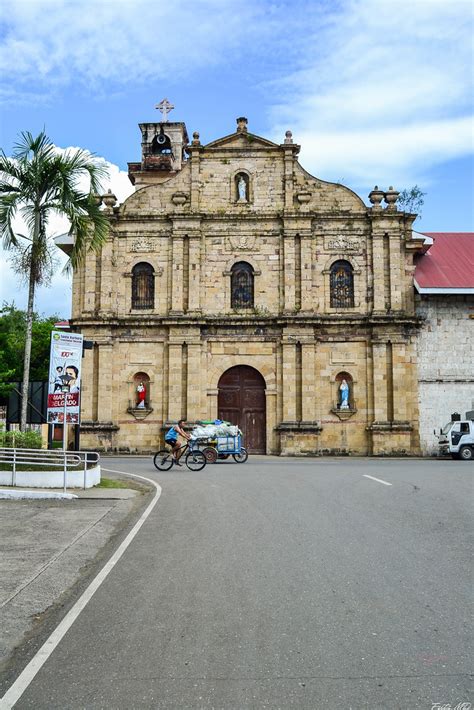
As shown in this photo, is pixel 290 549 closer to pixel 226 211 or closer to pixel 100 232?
pixel 100 232

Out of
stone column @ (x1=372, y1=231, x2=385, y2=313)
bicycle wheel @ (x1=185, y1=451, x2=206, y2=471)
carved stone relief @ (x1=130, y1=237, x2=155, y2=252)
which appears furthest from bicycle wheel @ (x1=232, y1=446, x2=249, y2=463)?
carved stone relief @ (x1=130, y1=237, x2=155, y2=252)

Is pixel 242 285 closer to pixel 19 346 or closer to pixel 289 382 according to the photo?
pixel 289 382

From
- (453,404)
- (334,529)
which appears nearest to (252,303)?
(453,404)

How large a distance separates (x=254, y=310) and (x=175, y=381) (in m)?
4.78

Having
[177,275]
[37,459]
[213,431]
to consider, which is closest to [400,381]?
[213,431]

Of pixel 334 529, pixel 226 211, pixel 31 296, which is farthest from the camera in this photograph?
pixel 226 211

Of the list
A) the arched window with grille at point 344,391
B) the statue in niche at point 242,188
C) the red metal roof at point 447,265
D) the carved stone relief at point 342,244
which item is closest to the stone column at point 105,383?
the statue in niche at point 242,188

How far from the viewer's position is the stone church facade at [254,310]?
31.2 meters

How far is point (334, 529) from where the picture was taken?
33.4ft

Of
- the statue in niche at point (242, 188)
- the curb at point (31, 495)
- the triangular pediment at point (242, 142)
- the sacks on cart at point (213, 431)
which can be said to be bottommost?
the curb at point (31, 495)

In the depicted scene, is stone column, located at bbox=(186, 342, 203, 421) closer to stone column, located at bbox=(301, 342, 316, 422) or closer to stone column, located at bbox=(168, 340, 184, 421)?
stone column, located at bbox=(168, 340, 184, 421)

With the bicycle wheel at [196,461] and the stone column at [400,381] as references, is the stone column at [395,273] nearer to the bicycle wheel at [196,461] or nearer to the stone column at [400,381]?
the stone column at [400,381]

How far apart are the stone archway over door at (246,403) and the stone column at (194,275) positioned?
333 cm

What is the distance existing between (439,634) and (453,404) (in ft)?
89.0
